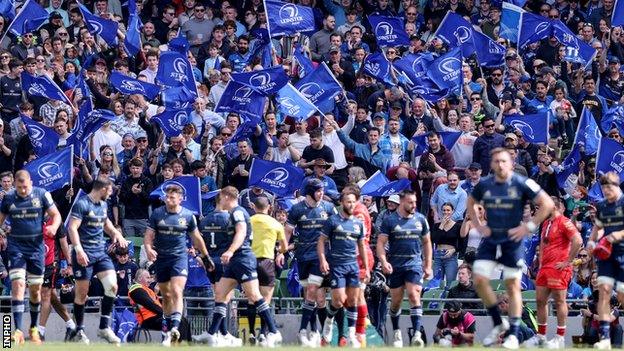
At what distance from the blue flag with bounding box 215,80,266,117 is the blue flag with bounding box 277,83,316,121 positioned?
0.42 metres

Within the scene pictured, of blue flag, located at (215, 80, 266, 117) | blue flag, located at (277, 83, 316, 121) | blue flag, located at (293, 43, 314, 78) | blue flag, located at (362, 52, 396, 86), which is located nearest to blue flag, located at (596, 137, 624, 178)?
blue flag, located at (362, 52, 396, 86)

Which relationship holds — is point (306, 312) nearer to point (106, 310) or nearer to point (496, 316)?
point (106, 310)

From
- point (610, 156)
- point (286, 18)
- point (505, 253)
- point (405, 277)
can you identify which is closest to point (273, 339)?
point (405, 277)

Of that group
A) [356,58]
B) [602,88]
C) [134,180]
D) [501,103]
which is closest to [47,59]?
[134,180]

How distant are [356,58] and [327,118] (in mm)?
3052

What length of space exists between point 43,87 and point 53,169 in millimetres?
2255

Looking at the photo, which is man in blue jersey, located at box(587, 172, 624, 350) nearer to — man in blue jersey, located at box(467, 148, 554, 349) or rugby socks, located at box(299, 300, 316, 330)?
man in blue jersey, located at box(467, 148, 554, 349)

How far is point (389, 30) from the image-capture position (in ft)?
118

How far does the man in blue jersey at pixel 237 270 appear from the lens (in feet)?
86.0

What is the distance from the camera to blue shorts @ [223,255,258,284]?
26.5 m

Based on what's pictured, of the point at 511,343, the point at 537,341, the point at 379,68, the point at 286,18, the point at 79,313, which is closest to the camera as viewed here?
the point at 511,343

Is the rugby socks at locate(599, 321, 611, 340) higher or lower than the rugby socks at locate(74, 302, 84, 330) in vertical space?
lower

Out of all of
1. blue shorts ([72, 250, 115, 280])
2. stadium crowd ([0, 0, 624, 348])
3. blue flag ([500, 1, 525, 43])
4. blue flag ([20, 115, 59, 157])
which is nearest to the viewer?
blue shorts ([72, 250, 115, 280])

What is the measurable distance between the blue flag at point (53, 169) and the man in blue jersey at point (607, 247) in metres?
10.2
